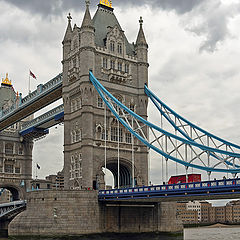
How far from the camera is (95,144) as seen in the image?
5962cm

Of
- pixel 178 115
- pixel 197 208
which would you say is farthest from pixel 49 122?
pixel 197 208

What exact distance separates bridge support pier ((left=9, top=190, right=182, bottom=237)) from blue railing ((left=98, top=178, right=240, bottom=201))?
2182 mm

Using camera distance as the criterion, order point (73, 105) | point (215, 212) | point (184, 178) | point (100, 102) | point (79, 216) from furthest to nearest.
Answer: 1. point (215, 212)
2. point (73, 105)
3. point (100, 102)
4. point (79, 216)
5. point (184, 178)

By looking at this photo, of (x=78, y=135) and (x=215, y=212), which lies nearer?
(x=78, y=135)

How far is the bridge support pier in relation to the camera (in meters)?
51.0

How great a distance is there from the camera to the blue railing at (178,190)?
40.1 meters

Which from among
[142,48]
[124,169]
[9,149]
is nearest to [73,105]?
[124,169]

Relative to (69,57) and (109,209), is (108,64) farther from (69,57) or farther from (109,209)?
(109,209)

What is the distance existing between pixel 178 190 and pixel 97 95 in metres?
21.1

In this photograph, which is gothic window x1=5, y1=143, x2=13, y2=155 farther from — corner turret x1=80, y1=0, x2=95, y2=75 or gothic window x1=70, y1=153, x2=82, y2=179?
corner turret x1=80, y1=0, x2=95, y2=75

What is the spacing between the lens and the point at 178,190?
44.4 m

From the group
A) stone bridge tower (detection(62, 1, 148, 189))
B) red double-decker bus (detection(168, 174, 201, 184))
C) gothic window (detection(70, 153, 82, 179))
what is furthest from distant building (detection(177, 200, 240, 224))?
red double-decker bus (detection(168, 174, 201, 184))

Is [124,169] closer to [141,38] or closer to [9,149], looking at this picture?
[141,38]

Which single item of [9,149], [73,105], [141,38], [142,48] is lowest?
[9,149]
